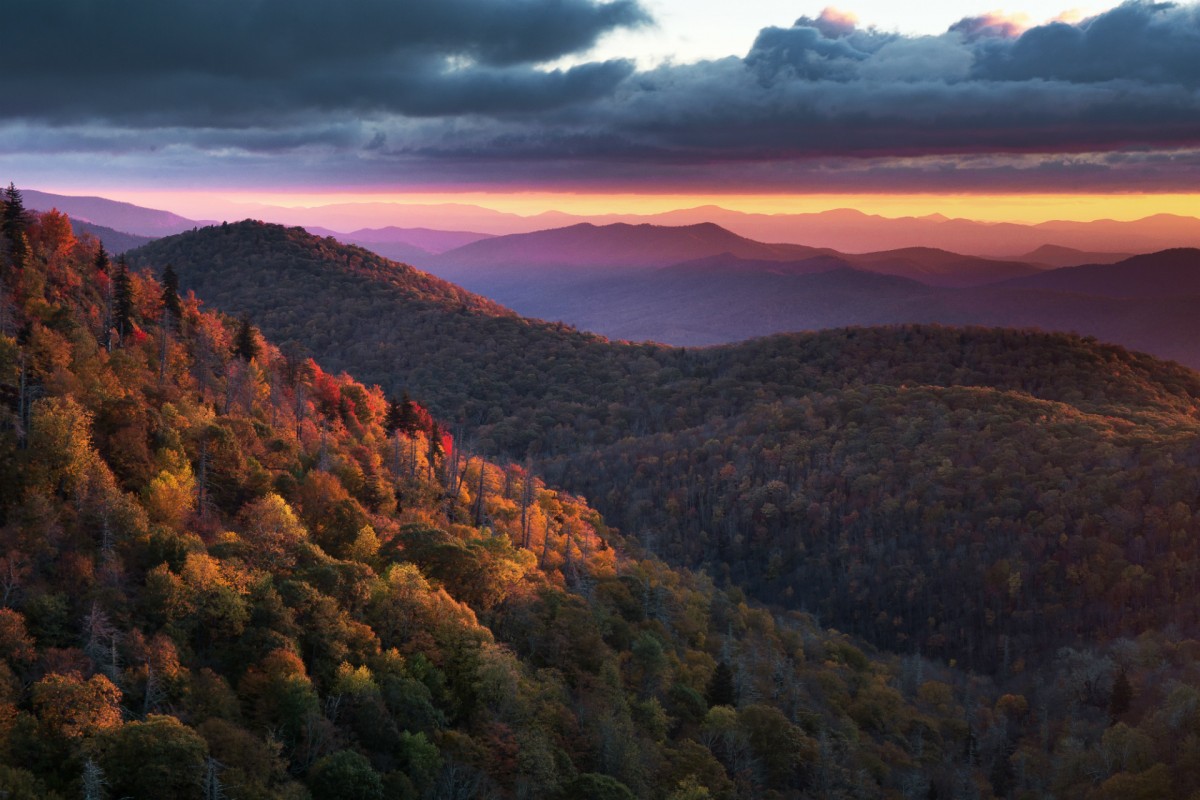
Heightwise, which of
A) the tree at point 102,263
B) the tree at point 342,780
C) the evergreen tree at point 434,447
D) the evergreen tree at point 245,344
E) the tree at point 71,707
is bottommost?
the tree at point 342,780

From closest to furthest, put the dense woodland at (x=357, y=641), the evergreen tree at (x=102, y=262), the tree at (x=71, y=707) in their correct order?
1. the tree at (x=71, y=707)
2. the dense woodland at (x=357, y=641)
3. the evergreen tree at (x=102, y=262)

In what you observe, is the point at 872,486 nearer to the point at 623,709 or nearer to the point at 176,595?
the point at 623,709

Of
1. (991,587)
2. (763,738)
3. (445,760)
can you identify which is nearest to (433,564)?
(445,760)

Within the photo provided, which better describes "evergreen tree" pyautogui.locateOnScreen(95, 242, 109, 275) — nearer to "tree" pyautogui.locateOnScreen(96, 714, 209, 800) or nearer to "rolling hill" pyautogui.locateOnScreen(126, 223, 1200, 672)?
"tree" pyautogui.locateOnScreen(96, 714, 209, 800)

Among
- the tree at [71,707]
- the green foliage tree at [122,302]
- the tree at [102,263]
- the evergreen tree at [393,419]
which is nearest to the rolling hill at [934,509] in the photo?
the evergreen tree at [393,419]

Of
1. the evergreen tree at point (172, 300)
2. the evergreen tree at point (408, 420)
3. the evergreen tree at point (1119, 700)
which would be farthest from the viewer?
the evergreen tree at point (408, 420)

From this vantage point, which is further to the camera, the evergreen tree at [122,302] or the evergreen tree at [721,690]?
the evergreen tree at [721,690]

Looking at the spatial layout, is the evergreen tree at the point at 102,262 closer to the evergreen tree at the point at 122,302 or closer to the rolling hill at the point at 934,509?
the evergreen tree at the point at 122,302
